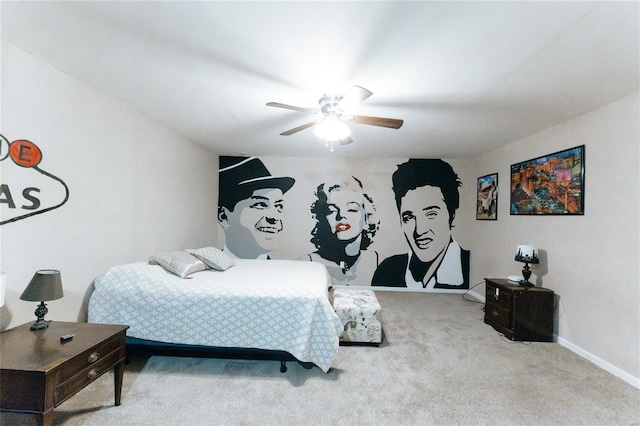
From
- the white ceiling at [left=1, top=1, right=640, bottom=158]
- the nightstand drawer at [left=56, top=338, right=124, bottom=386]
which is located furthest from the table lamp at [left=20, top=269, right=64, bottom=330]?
the white ceiling at [left=1, top=1, right=640, bottom=158]

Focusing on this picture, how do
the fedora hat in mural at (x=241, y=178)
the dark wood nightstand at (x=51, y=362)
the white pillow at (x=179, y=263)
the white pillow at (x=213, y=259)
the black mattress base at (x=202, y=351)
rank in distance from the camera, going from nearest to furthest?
1. the dark wood nightstand at (x=51, y=362)
2. the black mattress base at (x=202, y=351)
3. the white pillow at (x=179, y=263)
4. the white pillow at (x=213, y=259)
5. the fedora hat in mural at (x=241, y=178)

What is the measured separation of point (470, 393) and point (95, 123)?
3.89 meters

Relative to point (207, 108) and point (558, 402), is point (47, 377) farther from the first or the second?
point (558, 402)

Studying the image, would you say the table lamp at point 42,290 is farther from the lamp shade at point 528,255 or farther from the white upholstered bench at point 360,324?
the lamp shade at point 528,255

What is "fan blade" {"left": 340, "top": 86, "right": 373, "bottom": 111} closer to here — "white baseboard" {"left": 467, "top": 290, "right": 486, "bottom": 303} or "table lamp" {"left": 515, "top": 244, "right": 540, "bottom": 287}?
"table lamp" {"left": 515, "top": 244, "right": 540, "bottom": 287}

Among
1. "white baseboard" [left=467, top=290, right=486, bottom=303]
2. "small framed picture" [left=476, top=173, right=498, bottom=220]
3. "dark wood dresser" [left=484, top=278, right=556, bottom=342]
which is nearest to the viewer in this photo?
"dark wood dresser" [left=484, top=278, right=556, bottom=342]

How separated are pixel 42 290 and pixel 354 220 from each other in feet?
13.8

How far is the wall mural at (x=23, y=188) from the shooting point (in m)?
1.89

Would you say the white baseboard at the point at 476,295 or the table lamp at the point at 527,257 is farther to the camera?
the white baseboard at the point at 476,295

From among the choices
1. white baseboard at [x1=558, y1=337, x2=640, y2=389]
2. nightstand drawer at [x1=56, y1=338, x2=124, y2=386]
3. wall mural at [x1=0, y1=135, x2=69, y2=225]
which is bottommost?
white baseboard at [x1=558, y1=337, x2=640, y2=389]

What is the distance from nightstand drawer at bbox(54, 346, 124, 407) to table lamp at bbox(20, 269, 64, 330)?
0.50 metres

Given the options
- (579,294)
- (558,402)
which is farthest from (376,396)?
(579,294)

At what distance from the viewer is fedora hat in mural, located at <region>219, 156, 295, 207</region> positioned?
531 cm

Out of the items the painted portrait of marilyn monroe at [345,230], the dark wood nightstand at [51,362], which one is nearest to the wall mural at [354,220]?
the painted portrait of marilyn monroe at [345,230]
